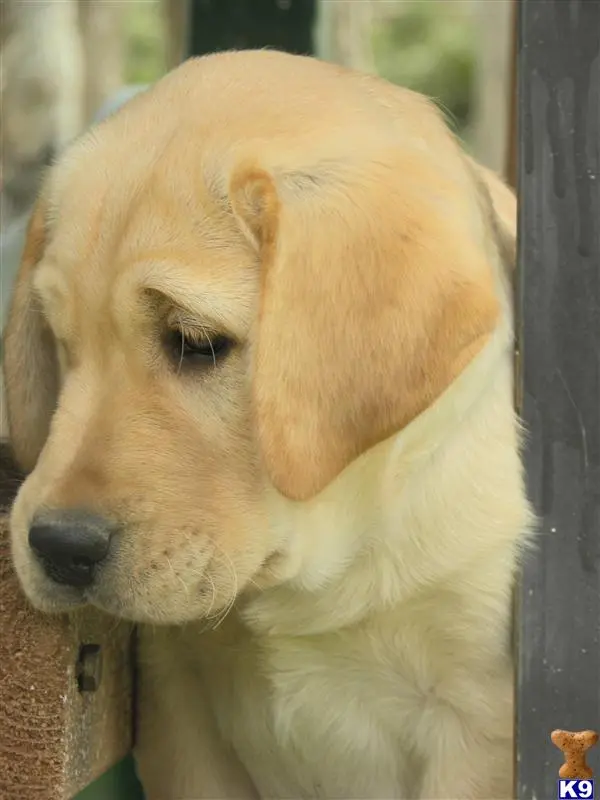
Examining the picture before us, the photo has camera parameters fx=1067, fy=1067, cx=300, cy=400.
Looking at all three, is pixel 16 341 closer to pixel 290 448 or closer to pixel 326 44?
pixel 290 448

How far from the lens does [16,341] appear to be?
2.06 metres

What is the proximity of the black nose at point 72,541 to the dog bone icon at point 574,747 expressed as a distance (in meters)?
0.79

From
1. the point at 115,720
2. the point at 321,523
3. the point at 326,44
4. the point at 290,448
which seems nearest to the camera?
the point at 290,448

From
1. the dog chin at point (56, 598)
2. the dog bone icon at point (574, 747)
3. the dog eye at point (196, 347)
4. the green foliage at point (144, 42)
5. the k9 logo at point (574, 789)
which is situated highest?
the green foliage at point (144, 42)

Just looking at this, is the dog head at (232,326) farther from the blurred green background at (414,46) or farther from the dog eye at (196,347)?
the blurred green background at (414,46)

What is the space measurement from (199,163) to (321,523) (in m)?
0.63

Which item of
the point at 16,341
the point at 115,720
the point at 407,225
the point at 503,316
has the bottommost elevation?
the point at 115,720

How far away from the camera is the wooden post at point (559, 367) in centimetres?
174

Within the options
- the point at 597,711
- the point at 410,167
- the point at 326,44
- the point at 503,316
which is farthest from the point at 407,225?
the point at 326,44

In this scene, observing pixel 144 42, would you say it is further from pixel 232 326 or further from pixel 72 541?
pixel 72 541

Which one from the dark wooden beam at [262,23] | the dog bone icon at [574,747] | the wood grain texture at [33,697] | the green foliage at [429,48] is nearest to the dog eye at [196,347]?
the wood grain texture at [33,697]

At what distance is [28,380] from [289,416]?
75 centimetres

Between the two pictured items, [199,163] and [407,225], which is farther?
[199,163]

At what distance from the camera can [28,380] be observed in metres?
2.08
